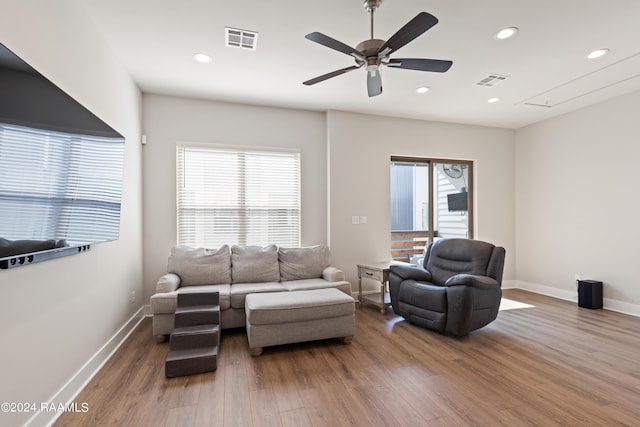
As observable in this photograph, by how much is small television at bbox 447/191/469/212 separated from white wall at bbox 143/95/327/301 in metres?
2.37

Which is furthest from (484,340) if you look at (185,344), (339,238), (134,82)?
(134,82)

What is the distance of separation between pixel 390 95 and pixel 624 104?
3.13 m

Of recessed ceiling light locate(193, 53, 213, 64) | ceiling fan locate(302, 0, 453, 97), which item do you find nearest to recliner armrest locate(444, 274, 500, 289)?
ceiling fan locate(302, 0, 453, 97)

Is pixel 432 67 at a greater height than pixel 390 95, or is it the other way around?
pixel 390 95

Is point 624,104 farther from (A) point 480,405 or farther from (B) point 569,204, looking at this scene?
(A) point 480,405

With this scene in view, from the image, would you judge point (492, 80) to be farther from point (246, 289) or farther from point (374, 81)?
point (246, 289)

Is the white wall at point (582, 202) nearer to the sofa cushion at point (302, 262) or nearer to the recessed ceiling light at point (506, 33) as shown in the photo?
the recessed ceiling light at point (506, 33)

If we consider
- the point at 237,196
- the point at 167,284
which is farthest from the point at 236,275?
the point at 237,196

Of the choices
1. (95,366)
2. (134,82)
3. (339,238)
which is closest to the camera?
(95,366)

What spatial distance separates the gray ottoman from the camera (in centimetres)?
284

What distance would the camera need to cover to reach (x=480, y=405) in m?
2.05

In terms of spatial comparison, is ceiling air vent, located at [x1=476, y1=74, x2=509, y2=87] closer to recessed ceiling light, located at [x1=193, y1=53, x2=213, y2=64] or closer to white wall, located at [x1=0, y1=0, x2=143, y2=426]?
recessed ceiling light, located at [x1=193, y1=53, x2=213, y2=64]

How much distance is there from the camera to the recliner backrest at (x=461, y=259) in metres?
3.47

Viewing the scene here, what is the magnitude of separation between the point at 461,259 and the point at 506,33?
2.44 metres
